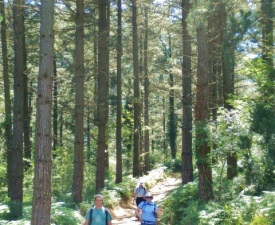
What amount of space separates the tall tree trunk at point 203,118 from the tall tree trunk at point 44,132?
4.58 m

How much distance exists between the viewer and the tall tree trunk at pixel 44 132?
740 cm

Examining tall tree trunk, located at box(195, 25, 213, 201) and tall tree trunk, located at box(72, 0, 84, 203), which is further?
tall tree trunk, located at box(72, 0, 84, 203)

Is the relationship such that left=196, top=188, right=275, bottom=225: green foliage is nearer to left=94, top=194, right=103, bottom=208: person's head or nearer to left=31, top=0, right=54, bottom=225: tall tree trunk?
left=94, top=194, right=103, bottom=208: person's head

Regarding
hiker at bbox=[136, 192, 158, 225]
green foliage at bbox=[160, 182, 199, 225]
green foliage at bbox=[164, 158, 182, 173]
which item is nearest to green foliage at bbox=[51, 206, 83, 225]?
hiker at bbox=[136, 192, 158, 225]

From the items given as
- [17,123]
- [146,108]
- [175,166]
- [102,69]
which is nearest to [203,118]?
[17,123]

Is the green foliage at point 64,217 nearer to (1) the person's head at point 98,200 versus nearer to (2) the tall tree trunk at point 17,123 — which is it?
(2) the tall tree trunk at point 17,123

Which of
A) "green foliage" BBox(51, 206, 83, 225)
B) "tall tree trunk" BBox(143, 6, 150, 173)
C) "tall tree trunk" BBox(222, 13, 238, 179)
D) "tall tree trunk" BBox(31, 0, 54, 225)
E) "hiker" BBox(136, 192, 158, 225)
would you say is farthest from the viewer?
"tall tree trunk" BBox(143, 6, 150, 173)

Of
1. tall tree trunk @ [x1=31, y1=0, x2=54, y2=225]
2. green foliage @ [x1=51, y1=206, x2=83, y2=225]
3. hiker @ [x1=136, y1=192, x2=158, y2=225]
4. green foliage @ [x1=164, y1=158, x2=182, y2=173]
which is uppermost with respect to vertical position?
tall tree trunk @ [x1=31, y1=0, x2=54, y2=225]

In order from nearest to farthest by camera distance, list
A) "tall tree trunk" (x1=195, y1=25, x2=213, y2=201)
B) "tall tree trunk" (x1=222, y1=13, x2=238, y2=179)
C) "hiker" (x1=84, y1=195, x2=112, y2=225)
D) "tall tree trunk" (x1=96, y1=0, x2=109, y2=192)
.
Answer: "hiker" (x1=84, y1=195, x2=112, y2=225)
"tall tree trunk" (x1=222, y1=13, x2=238, y2=179)
"tall tree trunk" (x1=195, y1=25, x2=213, y2=201)
"tall tree trunk" (x1=96, y1=0, x2=109, y2=192)

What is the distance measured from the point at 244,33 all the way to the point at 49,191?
595 centimetres

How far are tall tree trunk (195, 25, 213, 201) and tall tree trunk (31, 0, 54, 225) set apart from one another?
458 cm

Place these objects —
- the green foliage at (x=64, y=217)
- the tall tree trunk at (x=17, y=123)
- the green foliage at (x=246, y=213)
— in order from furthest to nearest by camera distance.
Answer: the tall tree trunk at (x=17, y=123) < the green foliage at (x=64, y=217) < the green foliage at (x=246, y=213)

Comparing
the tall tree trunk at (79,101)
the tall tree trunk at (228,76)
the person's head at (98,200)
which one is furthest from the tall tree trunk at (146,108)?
the person's head at (98,200)

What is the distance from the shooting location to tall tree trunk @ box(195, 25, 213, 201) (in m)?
10.9
